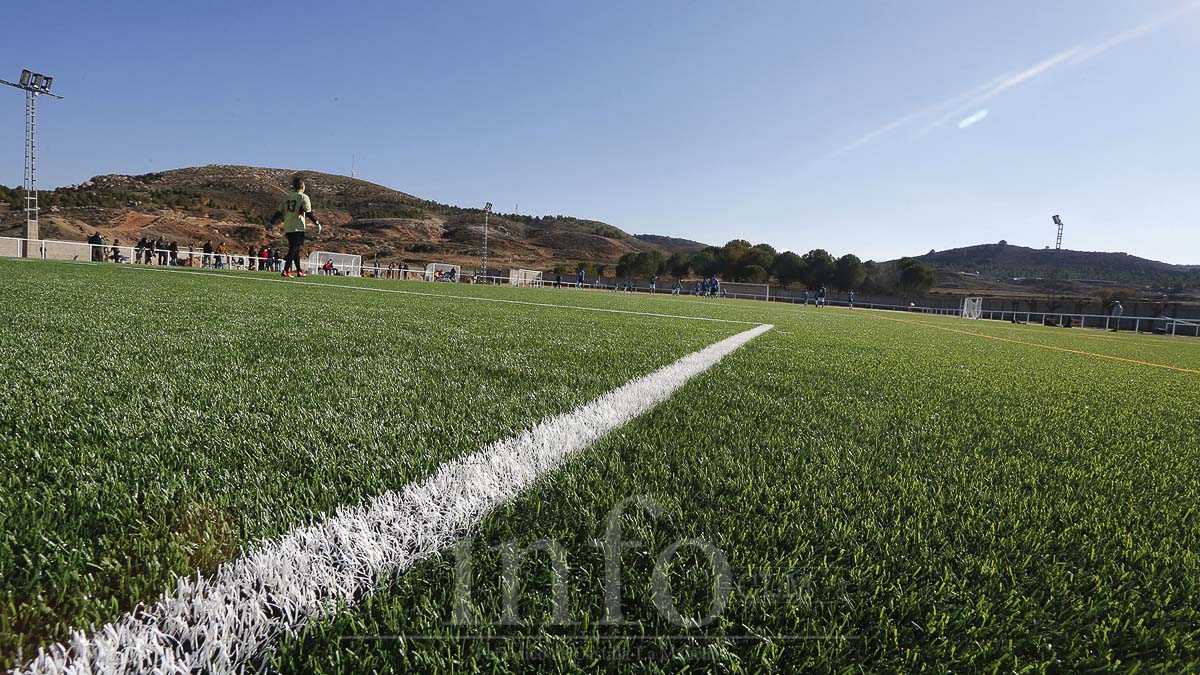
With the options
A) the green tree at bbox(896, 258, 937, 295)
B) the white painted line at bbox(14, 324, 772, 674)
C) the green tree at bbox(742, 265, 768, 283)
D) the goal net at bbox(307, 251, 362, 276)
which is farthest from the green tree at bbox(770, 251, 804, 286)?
the white painted line at bbox(14, 324, 772, 674)

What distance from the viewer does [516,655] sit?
0.73m

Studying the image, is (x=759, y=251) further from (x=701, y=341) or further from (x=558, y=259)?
(x=701, y=341)

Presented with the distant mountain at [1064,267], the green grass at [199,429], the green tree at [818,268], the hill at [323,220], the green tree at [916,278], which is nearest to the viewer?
the green grass at [199,429]

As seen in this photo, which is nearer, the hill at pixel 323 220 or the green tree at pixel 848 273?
the hill at pixel 323 220

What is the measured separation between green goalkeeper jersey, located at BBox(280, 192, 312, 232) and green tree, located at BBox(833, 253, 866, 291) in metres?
86.7

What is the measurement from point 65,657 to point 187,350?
2500 millimetres

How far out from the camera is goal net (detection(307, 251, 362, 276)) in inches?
1362

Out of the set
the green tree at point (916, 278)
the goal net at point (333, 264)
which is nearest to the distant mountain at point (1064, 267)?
the green tree at point (916, 278)

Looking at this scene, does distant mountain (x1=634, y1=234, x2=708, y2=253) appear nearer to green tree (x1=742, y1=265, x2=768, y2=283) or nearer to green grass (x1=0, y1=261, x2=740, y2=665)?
green tree (x1=742, y1=265, x2=768, y2=283)

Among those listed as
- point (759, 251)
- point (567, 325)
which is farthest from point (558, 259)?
point (567, 325)

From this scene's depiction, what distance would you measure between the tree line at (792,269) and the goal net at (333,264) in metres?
68.1

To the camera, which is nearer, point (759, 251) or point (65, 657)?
point (65, 657)

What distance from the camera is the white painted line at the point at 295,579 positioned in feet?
2.24

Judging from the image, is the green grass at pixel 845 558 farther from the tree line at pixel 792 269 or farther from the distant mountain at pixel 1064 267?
the distant mountain at pixel 1064 267
